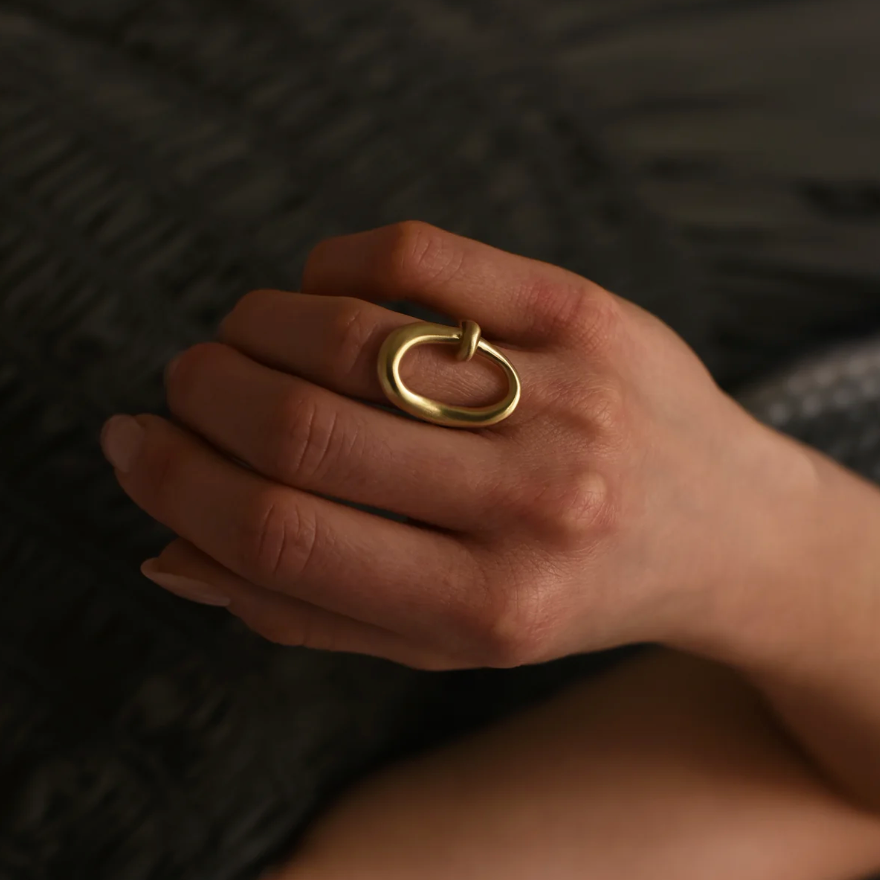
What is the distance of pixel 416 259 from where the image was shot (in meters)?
0.62

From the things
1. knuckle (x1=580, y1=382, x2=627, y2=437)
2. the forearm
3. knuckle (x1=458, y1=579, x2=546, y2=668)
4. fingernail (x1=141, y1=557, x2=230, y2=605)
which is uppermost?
knuckle (x1=580, y1=382, x2=627, y2=437)

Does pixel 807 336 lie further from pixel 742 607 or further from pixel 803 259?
pixel 742 607

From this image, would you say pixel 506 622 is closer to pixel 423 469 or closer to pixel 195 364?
pixel 423 469

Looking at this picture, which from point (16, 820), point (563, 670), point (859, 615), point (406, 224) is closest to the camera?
point (406, 224)

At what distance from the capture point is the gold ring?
579mm

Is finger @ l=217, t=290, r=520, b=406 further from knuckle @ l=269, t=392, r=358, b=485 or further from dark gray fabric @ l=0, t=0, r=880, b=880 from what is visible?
dark gray fabric @ l=0, t=0, r=880, b=880

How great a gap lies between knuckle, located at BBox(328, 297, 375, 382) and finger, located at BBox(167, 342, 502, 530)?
0.02 meters

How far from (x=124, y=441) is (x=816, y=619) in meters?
0.63

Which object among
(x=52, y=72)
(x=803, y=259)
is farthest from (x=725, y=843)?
(x=52, y=72)

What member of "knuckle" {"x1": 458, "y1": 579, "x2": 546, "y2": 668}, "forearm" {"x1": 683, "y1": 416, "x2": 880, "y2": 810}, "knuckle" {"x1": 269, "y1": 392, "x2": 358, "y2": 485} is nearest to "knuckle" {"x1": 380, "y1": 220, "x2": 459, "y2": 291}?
"knuckle" {"x1": 269, "y1": 392, "x2": 358, "y2": 485}

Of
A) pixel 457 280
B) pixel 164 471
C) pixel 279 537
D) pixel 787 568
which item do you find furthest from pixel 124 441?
pixel 787 568

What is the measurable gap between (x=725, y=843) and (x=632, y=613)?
0.33m

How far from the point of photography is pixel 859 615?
0.86 meters

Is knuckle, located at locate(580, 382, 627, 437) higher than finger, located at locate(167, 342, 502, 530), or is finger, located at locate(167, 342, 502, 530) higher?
finger, located at locate(167, 342, 502, 530)
